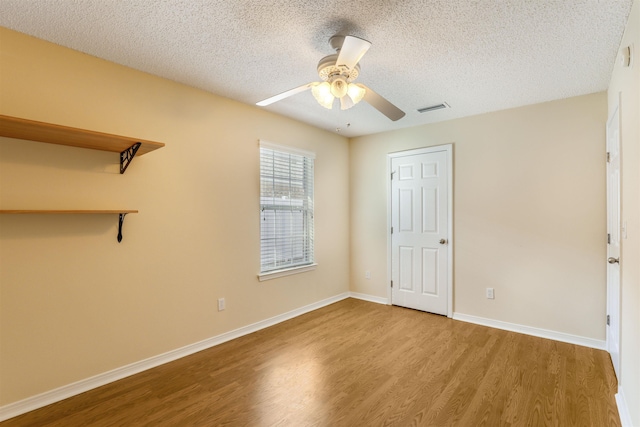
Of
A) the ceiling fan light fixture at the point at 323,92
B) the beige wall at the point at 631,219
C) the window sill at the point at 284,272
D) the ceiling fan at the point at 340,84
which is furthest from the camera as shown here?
the window sill at the point at 284,272

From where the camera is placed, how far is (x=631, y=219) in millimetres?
1779

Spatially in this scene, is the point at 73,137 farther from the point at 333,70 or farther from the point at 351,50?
the point at 351,50

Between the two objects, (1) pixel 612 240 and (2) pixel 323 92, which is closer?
(2) pixel 323 92

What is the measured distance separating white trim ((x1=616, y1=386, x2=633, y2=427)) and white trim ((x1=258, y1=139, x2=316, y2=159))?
11.5 feet

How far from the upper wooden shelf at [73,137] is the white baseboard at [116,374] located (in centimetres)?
157

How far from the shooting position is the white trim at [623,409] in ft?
5.86

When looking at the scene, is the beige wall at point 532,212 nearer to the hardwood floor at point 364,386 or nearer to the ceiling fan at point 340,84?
the hardwood floor at point 364,386

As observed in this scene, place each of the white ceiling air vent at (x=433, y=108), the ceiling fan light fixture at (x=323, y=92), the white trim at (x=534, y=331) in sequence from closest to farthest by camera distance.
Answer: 1. the ceiling fan light fixture at (x=323, y=92)
2. the white trim at (x=534, y=331)
3. the white ceiling air vent at (x=433, y=108)

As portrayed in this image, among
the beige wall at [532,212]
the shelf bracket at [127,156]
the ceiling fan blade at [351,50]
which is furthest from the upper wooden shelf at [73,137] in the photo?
the beige wall at [532,212]

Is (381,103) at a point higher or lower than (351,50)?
lower

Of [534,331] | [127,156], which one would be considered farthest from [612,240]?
[127,156]

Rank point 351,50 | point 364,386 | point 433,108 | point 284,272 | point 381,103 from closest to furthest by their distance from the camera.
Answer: point 351,50, point 381,103, point 364,386, point 433,108, point 284,272

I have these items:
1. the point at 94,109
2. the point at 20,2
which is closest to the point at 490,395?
the point at 94,109

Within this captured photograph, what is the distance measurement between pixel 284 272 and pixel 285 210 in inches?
29.4
